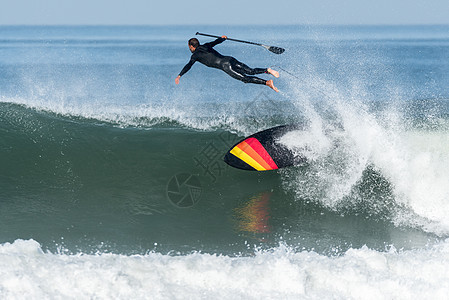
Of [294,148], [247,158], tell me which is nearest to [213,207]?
[247,158]

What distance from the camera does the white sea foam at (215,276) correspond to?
4.65 m

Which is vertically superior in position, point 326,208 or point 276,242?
point 326,208

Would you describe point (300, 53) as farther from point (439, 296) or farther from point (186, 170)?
point (439, 296)

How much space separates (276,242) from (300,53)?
2379 centimetres

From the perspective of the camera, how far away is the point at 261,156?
802cm

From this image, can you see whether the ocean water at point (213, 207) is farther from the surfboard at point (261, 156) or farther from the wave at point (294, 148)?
the surfboard at point (261, 156)

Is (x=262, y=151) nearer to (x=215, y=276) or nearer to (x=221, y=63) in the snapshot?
(x=221, y=63)

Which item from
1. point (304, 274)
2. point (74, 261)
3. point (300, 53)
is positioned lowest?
point (74, 261)

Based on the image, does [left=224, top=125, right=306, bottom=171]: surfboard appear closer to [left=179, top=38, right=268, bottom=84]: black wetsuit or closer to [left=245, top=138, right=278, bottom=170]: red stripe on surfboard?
[left=245, top=138, right=278, bottom=170]: red stripe on surfboard

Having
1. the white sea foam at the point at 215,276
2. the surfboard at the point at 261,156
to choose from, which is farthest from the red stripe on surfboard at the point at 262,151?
the white sea foam at the point at 215,276

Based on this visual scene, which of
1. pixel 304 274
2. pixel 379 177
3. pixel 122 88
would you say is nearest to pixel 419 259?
pixel 304 274

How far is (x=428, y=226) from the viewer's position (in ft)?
21.8

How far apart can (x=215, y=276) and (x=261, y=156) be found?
11.0 ft

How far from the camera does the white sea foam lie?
465 centimetres
